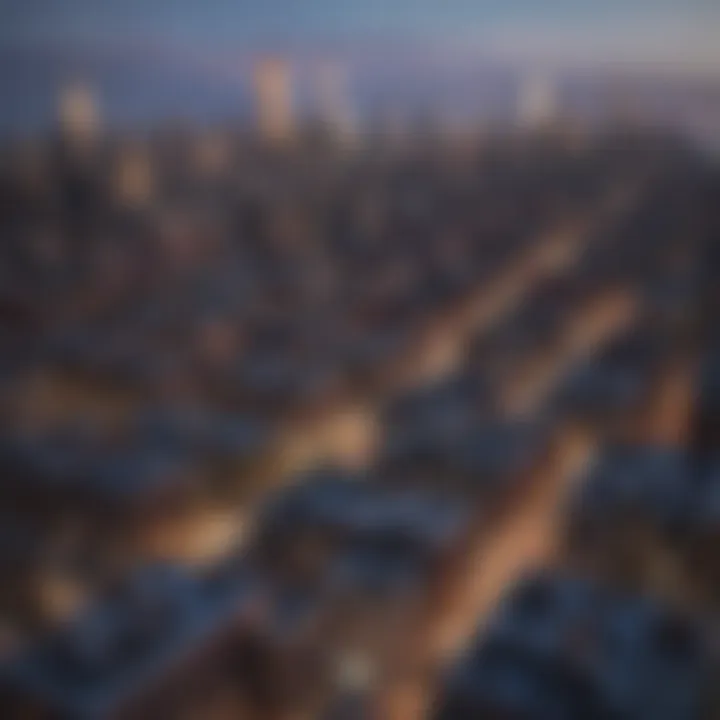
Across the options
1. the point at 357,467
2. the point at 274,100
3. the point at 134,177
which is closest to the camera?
the point at 357,467

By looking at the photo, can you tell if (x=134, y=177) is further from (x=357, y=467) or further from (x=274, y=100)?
(x=357, y=467)

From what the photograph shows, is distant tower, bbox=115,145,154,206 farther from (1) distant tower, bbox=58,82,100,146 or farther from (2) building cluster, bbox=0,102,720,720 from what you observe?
(1) distant tower, bbox=58,82,100,146

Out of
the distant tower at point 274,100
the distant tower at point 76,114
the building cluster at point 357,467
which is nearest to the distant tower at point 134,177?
the building cluster at point 357,467

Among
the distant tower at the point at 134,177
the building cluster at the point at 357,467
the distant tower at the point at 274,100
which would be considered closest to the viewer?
the building cluster at the point at 357,467

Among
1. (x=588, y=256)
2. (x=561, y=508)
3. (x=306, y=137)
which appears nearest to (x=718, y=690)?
(x=561, y=508)

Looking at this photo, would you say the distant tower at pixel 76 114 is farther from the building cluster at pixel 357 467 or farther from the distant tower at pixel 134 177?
the building cluster at pixel 357 467

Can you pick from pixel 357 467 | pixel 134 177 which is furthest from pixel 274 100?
pixel 357 467

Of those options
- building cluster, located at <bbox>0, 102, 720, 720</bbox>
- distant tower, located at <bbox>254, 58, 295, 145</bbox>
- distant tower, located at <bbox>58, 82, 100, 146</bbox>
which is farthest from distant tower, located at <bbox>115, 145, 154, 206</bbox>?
distant tower, located at <bbox>254, 58, 295, 145</bbox>
